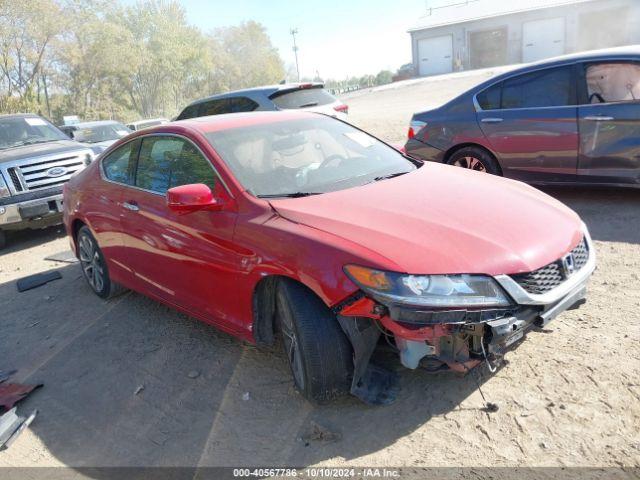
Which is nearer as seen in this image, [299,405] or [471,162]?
[299,405]

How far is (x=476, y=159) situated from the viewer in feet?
21.7

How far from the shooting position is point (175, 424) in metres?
3.13

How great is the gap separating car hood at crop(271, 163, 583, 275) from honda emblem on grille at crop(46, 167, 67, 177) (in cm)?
585

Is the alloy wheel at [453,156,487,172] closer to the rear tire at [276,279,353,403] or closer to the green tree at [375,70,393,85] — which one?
the rear tire at [276,279,353,403]

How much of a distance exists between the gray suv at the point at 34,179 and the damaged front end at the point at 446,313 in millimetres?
6150

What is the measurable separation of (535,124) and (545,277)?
150 inches

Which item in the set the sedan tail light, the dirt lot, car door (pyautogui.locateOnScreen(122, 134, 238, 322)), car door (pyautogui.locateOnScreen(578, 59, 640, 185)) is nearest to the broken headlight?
the dirt lot

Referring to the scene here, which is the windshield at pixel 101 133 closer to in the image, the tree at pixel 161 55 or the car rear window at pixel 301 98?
the car rear window at pixel 301 98

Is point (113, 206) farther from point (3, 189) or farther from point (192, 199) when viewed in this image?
point (3, 189)

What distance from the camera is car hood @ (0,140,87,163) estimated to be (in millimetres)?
7773

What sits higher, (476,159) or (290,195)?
(290,195)

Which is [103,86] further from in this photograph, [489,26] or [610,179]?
[610,179]

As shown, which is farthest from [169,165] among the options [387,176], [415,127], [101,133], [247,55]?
[247,55]

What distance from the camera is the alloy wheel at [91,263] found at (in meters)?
5.10
